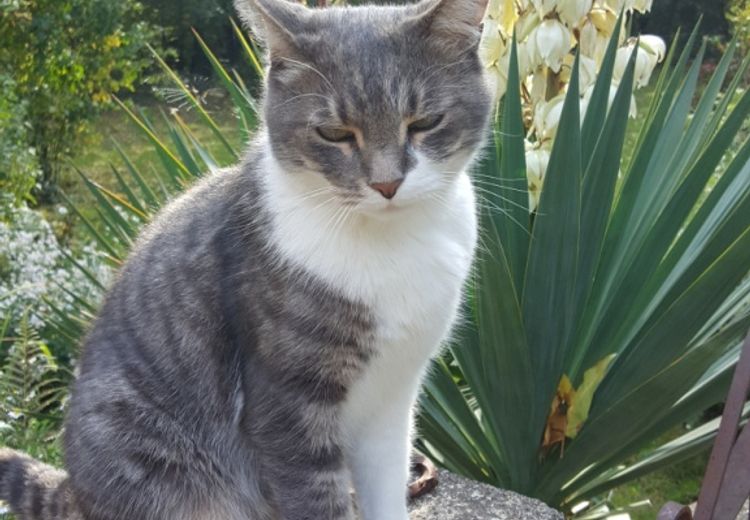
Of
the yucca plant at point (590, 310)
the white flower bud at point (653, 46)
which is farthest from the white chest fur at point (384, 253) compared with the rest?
the white flower bud at point (653, 46)

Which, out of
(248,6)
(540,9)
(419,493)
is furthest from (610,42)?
(419,493)

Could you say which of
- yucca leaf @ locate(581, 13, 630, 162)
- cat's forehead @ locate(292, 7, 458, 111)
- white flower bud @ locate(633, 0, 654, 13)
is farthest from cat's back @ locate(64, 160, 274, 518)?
white flower bud @ locate(633, 0, 654, 13)

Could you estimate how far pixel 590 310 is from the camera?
2611 mm

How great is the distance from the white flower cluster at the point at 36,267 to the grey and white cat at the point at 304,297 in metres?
2.22

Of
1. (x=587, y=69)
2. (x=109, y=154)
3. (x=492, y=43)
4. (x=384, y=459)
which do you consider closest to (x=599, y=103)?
(x=587, y=69)

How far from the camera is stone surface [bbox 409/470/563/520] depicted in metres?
2.19

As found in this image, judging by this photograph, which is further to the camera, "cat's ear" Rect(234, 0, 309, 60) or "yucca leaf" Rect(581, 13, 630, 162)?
"yucca leaf" Rect(581, 13, 630, 162)

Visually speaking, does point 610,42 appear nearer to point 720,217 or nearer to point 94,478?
point 720,217

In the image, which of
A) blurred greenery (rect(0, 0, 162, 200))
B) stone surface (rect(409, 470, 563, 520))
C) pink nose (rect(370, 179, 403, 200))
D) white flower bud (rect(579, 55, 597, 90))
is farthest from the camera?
blurred greenery (rect(0, 0, 162, 200))

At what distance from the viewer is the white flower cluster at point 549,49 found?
242cm

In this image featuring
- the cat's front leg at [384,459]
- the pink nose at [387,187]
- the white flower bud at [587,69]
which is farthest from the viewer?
the white flower bud at [587,69]

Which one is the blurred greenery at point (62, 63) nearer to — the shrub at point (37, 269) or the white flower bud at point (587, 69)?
the shrub at point (37, 269)

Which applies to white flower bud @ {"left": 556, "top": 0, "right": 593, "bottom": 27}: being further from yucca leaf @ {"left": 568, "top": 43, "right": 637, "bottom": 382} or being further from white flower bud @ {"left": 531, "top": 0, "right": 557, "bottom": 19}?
yucca leaf @ {"left": 568, "top": 43, "right": 637, "bottom": 382}

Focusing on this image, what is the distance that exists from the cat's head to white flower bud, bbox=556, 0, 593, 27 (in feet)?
1.84
